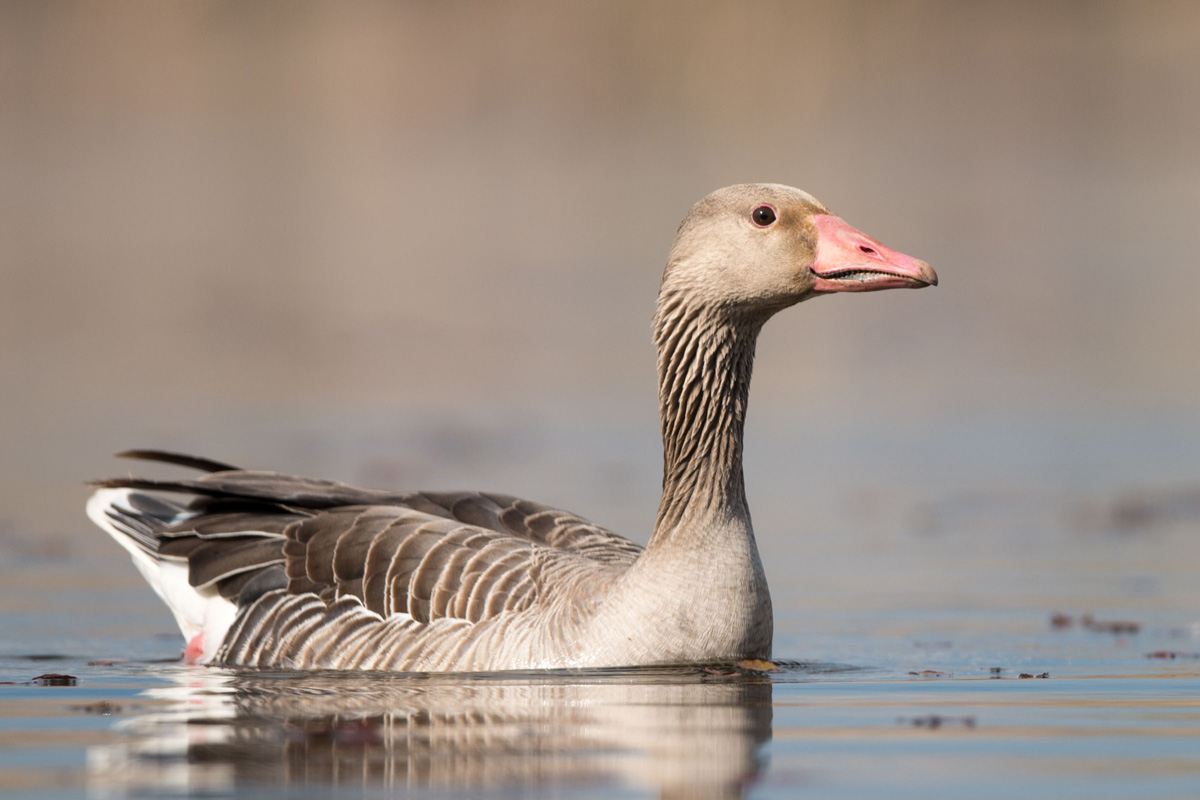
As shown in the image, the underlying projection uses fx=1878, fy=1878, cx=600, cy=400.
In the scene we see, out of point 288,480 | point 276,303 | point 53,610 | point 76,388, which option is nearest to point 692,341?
point 288,480

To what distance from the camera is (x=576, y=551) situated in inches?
377

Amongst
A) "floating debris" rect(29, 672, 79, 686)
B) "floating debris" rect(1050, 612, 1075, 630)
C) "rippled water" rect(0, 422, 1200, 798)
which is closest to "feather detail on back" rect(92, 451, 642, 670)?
"rippled water" rect(0, 422, 1200, 798)

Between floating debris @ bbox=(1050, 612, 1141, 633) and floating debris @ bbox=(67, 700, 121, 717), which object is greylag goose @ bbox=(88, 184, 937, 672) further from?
floating debris @ bbox=(1050, 612, 1141, 633)

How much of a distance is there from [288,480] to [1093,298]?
2129 centimetres

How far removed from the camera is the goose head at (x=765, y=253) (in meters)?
8.84

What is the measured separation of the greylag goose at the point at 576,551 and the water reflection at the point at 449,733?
0.69 feet

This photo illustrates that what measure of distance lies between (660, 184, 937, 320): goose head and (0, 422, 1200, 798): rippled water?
182 centimetres

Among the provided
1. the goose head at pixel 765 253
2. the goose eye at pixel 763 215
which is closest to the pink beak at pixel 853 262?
the goose head at pixel 765 253

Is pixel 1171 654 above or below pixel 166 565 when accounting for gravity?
below

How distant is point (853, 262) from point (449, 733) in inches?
121

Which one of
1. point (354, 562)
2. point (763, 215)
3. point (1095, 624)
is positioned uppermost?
point (763, 215)

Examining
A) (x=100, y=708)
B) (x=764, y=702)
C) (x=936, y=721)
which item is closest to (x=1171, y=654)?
(x=936, y=721)

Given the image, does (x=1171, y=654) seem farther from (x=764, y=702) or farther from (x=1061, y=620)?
(x=764, y=702)

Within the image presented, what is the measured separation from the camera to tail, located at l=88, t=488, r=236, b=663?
392 inches
